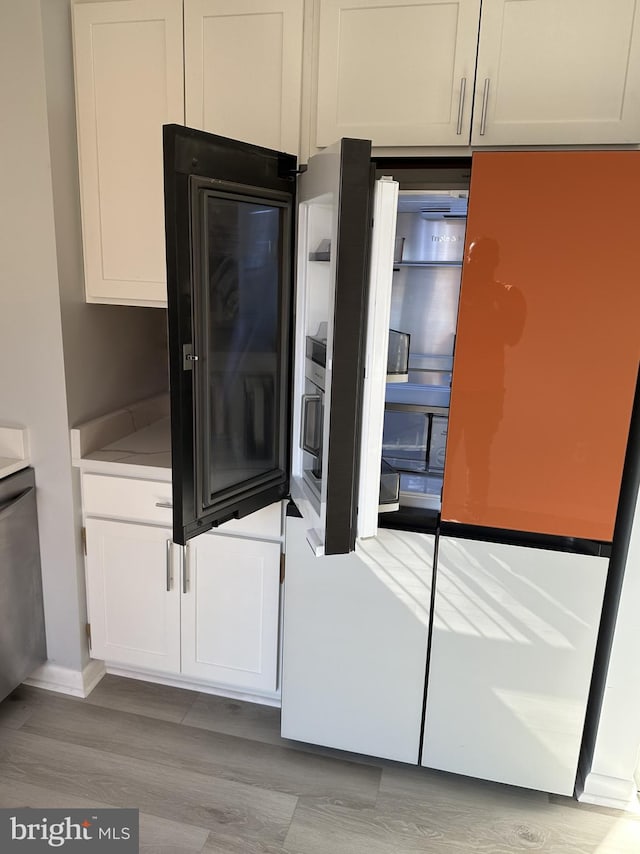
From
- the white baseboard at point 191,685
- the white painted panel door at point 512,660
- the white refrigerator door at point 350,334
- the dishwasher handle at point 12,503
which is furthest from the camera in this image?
the white baseboard at point 191,685

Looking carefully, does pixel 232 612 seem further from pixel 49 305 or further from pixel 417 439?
pixel 49 305

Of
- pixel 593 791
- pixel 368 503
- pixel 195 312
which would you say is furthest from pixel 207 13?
pixel 593 791

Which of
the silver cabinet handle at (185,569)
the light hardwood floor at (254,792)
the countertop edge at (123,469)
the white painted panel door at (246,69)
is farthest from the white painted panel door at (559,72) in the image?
the light hardwood floor at (254,792)

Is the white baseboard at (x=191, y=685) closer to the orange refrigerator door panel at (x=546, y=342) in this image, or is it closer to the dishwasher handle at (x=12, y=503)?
the dishwasher handle at (x=12, y=503)

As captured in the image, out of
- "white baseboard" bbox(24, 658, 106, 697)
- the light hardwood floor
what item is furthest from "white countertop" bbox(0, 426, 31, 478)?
the light hardwood floor

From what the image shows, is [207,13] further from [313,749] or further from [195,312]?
[313,749]

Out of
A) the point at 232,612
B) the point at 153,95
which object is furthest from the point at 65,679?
the point at 153,95

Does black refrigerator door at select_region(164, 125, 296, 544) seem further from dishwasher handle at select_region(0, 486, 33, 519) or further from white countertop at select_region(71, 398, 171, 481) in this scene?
dishwasher handle at select_region(0, 486, 33, 519)

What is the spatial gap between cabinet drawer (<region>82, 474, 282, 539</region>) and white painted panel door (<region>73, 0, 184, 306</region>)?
0.61 meters

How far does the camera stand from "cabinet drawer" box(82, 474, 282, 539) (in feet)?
6.81

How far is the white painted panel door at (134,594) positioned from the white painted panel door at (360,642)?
477mm

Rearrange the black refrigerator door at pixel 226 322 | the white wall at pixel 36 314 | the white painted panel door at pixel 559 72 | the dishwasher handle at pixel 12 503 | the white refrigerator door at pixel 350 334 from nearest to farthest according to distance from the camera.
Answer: the white refrigerator door at pixel 350 334 < the black refrigerator door at pixel 226 322 < the white painted panel door at pixel 559 72 < the white wall at pixel 36 314 < the dishwasher handle at pixel 12 503

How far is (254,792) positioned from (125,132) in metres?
2.10

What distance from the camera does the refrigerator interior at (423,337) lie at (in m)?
1.90
